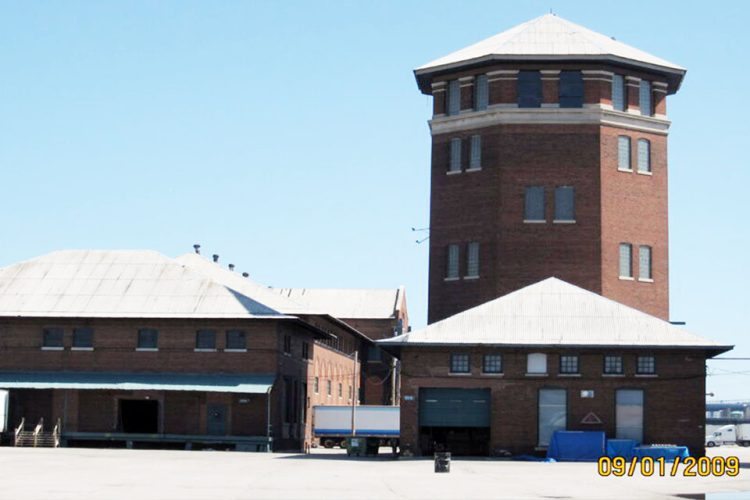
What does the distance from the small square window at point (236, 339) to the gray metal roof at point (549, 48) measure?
20.8 metres

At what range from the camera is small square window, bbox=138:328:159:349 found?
7144 cm

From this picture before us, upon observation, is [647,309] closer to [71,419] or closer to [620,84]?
[620,84]

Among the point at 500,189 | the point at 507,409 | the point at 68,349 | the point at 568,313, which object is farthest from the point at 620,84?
the point at 68,349

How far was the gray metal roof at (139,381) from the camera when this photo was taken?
68.6 metres

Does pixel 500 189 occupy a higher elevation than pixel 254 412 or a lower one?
higher

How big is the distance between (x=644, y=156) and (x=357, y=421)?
25712mm

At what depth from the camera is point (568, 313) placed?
63219mm

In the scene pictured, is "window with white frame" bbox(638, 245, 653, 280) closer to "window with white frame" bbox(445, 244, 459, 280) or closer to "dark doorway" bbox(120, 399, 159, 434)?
"window with white frame" bbox(445, 244, 459, 280)

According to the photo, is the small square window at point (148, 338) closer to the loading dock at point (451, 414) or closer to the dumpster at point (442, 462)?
the loading dock at point (451, 414)

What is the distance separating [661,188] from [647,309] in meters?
7.70

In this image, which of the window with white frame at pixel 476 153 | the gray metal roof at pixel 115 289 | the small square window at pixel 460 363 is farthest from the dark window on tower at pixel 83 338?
the window with white frame at pixel 476 153

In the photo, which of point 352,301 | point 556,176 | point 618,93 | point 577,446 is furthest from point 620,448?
point 352,301

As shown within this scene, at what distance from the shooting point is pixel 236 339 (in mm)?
71062

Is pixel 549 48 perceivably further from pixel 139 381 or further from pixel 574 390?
pixel 139 381
